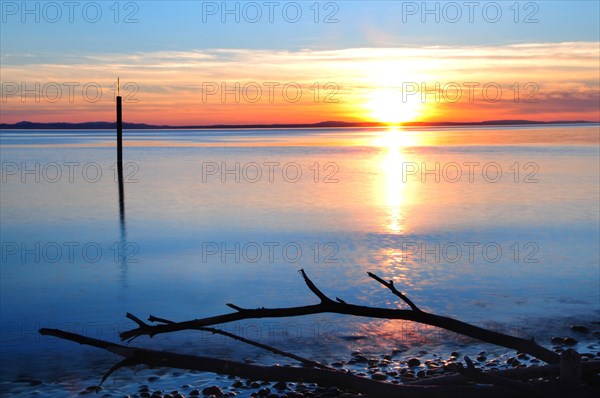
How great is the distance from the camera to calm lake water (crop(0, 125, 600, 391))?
820 cm

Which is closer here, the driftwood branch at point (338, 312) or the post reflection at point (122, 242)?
the driftwood branch at point (338, 312)

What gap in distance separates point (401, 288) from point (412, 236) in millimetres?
5067

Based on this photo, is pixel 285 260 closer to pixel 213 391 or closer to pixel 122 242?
pixel 122 242

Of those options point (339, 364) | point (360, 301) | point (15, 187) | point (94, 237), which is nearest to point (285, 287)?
point (360, 301)

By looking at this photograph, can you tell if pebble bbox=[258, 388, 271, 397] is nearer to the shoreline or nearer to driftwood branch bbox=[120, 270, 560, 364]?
the shoreline

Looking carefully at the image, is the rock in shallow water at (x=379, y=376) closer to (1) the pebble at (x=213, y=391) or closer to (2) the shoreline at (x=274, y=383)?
(2) the shoreline at (x=274, y=383)

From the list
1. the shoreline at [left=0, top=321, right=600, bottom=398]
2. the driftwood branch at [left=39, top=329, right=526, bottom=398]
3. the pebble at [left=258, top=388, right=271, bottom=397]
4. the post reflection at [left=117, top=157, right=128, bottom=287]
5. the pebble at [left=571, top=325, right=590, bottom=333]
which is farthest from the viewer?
the post reflection at [left=117, top=157, right=128, bottom=287]

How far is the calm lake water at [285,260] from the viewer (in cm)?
820

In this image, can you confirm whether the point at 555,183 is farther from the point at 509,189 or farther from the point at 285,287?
the point at 285,287

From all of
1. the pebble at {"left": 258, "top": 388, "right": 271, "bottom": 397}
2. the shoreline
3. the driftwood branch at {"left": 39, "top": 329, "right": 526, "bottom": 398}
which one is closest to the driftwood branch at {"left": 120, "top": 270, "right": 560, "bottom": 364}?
the driftwood branch at {"left": 39, "top": 329, "right": 526, "bottom": 398}

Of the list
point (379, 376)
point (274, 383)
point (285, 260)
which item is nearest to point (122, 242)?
point (285, 260)

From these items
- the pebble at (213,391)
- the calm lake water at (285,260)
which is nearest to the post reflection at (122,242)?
the calm lake water at (285,260)

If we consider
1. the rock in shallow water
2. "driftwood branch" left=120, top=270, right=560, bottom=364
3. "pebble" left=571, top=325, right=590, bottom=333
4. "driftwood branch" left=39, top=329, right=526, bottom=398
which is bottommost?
"pebble" left=571, top=325, right=590, bottom=333

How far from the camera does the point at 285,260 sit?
42.6ft
